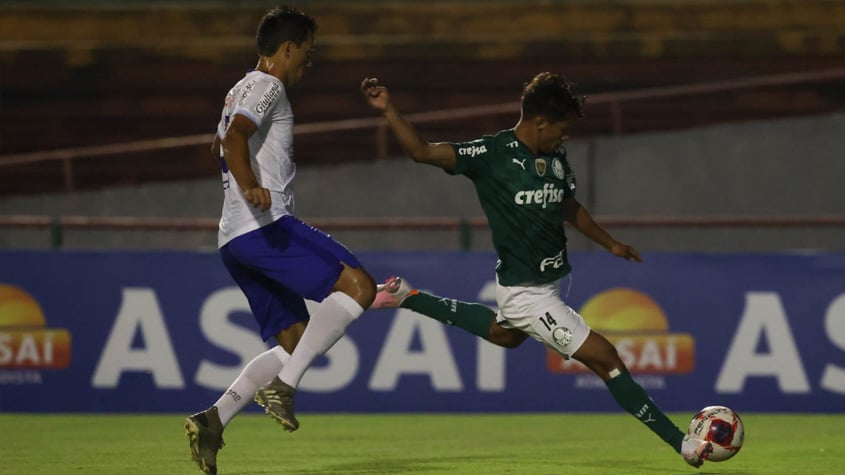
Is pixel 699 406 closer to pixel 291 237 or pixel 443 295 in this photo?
pixel 443 295

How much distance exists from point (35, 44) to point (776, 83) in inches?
358

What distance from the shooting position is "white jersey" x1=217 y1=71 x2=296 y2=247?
7105mm

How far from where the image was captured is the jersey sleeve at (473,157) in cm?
753

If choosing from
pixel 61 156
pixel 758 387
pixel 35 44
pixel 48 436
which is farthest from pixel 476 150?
pixel 35 44

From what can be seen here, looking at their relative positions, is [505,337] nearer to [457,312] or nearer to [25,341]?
[457,312]

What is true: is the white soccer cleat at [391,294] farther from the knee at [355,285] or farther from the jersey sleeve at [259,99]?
the jersey sleeve at [259,99]

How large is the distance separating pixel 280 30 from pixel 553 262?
72.5 inches

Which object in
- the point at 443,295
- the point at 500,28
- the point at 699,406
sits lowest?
the point at 699,406

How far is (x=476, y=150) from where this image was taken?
298 inches

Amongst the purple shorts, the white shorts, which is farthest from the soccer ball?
the purple shorts

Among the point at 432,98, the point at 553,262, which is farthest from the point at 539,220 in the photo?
the point at 432,98

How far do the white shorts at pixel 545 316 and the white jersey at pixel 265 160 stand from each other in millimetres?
1290

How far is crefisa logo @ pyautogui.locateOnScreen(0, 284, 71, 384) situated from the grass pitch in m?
0.41

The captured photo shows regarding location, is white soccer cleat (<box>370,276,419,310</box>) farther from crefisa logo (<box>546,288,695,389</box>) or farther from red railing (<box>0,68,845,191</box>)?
red railing (<box>0,68,845,191</box>)
